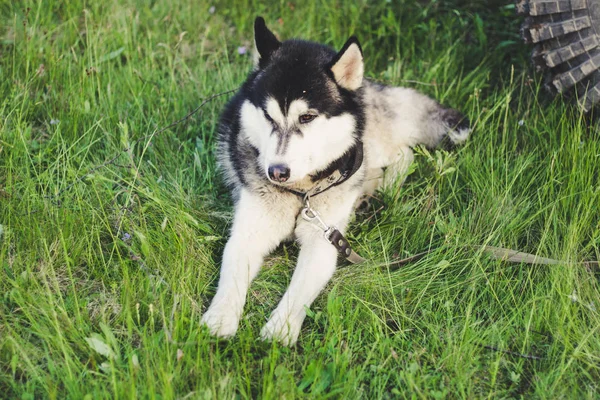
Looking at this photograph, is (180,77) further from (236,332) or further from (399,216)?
(236,332)

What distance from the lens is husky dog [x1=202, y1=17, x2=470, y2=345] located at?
2891 millimetres

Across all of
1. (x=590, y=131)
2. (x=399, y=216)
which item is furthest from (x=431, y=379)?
(x=590, y=131)

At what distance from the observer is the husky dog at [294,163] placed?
289cm

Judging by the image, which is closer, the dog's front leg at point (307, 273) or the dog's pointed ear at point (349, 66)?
the dog's front leg at point (307, 273)

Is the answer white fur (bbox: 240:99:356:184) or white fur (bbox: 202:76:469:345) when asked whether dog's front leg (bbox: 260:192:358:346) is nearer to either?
white fur (bbox: 202:76:469:345)

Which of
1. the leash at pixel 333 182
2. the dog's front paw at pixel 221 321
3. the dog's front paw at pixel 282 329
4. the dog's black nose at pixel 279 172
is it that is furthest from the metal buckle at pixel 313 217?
the dog's front paw at pixel 221 321

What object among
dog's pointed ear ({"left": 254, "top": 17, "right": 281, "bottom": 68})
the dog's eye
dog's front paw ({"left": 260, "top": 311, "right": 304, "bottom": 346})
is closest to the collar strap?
the dog's eye

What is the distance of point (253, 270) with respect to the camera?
3053mm

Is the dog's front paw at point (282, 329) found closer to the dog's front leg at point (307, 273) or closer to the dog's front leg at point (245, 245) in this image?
the dog's front leg at point (307, 273)

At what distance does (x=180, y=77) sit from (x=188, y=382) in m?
2.71

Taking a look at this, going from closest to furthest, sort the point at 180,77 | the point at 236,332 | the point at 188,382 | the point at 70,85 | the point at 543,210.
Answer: the point at 188,382
the point at 236,332
the point at 543,210
the point at 70,85
the point at 180,77

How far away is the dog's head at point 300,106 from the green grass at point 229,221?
0.58 m

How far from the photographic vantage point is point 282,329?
2576 mm

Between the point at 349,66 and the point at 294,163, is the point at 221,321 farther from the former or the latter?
the point at 349,66
